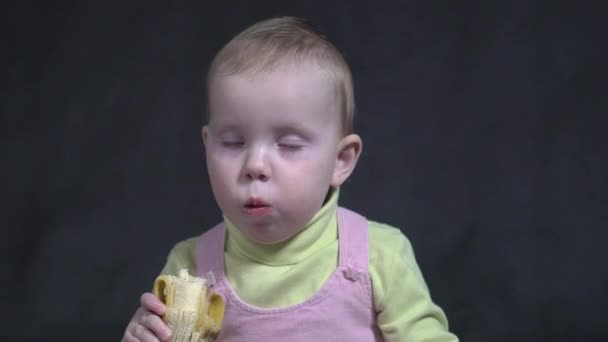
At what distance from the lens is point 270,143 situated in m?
1.52

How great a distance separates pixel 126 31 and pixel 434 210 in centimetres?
74

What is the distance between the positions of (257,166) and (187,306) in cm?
21

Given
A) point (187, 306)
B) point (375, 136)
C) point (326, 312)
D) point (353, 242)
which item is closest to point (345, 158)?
point (353, 242)

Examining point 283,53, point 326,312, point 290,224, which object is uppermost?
point 283,53

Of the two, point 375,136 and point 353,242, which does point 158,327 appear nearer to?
point 353,242

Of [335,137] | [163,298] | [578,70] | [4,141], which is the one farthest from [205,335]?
[578,70]

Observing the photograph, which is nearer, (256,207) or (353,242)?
(256,207)

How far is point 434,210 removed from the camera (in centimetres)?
228

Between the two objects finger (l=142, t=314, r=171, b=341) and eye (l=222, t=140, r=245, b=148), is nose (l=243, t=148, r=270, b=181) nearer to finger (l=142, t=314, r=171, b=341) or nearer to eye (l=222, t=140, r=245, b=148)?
eye (l=222, t=140, r=245, b=148)

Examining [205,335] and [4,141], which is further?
[4,141]

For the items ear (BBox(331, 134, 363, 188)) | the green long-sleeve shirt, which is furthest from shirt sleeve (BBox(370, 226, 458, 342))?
ear (BBox(331, 134, 363, 188))

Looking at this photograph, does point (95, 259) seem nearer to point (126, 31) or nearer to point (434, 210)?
point (126, 31)

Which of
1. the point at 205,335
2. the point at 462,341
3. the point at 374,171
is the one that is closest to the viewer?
the point at 205,335

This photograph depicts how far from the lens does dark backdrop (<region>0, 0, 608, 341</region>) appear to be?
224cm
